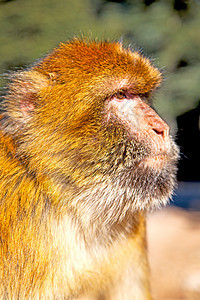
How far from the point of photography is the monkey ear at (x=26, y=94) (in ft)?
6.79

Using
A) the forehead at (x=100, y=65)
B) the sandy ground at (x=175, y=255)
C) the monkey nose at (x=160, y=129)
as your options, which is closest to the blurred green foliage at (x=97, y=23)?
the sandy ground at (x=175, y=255)

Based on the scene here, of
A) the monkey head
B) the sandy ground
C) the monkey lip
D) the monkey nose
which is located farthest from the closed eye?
the sandy ground

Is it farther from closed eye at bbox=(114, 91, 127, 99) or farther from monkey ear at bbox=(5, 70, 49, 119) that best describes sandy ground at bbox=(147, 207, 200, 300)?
monkey ear at bbox=(5, 70, 49, 119)

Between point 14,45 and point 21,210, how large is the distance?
3.33 meters

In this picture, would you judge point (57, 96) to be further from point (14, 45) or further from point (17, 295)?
point (14, 45)

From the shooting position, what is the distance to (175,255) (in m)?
3.68

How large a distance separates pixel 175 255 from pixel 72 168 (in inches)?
81.0

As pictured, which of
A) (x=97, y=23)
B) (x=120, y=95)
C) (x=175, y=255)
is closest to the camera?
(x=120, y=95)

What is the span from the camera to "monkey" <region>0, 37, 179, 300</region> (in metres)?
1.99

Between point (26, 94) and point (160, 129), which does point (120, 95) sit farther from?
point (26, 94)

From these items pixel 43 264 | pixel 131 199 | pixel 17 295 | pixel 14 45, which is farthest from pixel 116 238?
pixel 14 45

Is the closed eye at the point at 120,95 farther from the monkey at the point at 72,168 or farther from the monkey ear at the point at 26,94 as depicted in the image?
the monkey ear at the point at 26,94

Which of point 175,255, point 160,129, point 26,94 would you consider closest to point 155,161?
point 160,129

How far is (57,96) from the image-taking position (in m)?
2.06
